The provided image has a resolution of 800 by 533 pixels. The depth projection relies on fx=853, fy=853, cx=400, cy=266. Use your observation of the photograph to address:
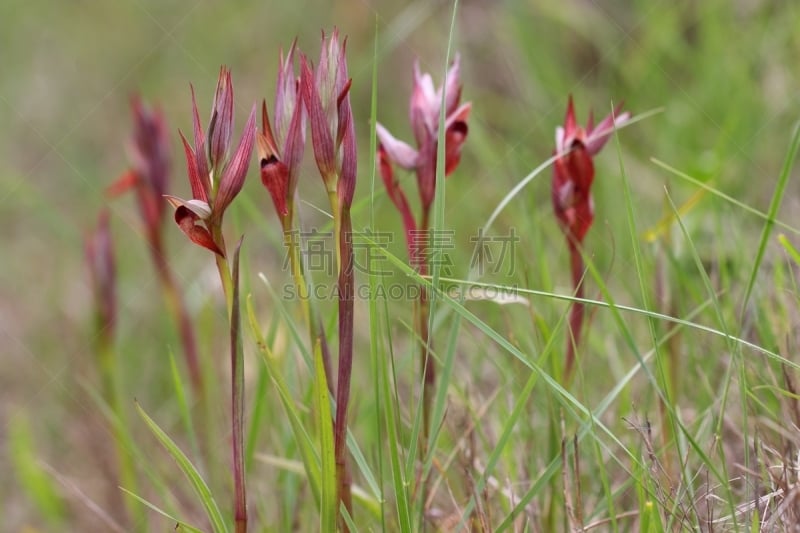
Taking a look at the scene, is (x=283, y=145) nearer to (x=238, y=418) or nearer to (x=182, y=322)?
(x=238, y=418)

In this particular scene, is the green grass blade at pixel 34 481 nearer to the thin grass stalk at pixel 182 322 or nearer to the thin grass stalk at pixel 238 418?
the thin grass stalk at pixel 182 322

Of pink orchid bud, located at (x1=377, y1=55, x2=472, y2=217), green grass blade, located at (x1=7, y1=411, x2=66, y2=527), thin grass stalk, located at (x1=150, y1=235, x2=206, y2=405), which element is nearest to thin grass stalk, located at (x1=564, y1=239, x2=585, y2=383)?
pink orchid bud, located at (x1=377, y1=55, x2=472, y2=217)

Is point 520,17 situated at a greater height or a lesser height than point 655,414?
greater

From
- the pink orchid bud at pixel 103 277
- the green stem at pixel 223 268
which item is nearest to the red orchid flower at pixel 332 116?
the green stem at pixel 223 268

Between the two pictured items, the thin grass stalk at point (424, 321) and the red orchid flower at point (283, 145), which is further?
the thin grass stalk at point (424, 321)

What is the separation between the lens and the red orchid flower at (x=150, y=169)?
190 cm

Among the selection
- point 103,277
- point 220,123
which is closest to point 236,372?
point 220,123

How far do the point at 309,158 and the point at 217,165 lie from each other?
2.73 meters

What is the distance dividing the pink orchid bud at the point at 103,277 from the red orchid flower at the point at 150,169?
Result: 4.1 inches

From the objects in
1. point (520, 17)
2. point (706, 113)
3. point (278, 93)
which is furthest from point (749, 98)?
point (278, 93)

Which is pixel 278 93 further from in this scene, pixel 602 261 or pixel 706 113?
pixel 706 113

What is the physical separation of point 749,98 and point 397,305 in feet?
3.97

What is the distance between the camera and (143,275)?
3.09 m

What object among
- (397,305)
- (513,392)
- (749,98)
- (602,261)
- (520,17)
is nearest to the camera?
(513,392)
